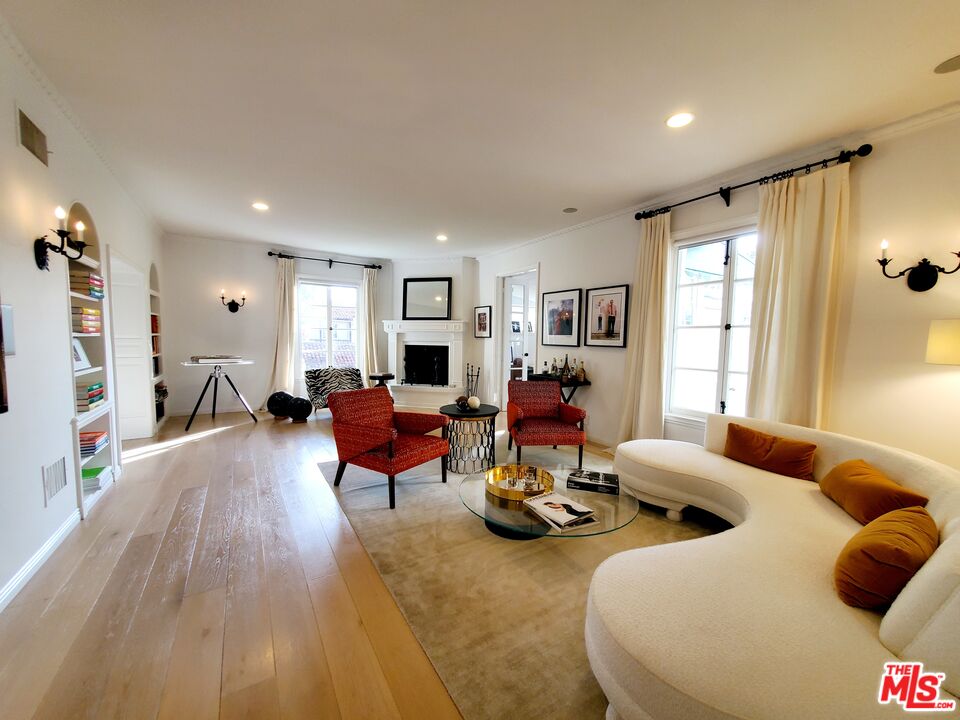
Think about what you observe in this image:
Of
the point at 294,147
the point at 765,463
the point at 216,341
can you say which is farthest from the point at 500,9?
the point at 216,341

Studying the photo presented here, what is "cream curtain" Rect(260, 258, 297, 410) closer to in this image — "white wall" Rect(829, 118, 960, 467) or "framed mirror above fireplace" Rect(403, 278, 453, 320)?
"framed mirror above fireplace" Rect(403, 278, 453, 320)

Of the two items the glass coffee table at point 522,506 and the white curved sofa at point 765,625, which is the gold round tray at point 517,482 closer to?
the glass coffee table at point 522,506

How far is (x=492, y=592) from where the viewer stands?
1952 millimetres

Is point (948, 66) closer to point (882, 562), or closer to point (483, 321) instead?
point (882, 562)

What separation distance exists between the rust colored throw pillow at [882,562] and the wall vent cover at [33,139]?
4234mm

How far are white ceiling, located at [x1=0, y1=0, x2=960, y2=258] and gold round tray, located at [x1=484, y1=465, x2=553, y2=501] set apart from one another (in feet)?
7.72

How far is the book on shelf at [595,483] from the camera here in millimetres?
2387

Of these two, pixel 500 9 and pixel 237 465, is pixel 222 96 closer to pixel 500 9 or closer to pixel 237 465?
pixel 500 9

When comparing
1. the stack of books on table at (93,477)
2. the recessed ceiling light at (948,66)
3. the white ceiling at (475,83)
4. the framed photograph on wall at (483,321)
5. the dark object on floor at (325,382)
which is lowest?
the stack of books on table at (93,477)

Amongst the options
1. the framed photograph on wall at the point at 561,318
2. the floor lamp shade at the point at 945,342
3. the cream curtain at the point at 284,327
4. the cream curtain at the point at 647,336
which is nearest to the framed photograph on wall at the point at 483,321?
the framed photograph on wall at the point at 561,318

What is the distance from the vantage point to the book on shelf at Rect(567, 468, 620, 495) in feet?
7.83

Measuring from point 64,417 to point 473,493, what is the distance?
2.71 metres

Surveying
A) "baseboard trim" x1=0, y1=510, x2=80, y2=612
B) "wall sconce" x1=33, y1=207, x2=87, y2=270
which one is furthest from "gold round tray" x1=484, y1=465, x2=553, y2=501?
"wall sconce" x1=33, y1=207, x2=87, y2=270

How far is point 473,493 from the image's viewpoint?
242 centimetres
